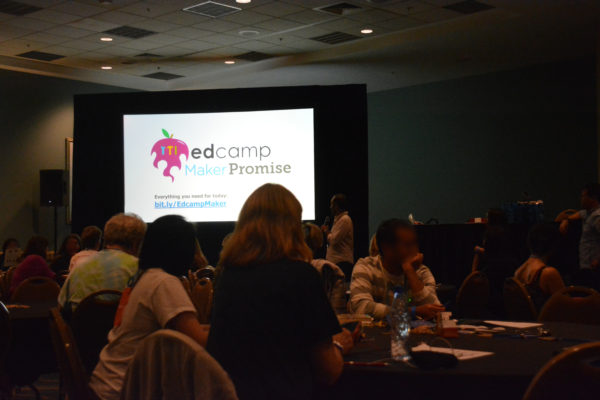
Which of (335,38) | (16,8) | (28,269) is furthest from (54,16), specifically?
(28,269)

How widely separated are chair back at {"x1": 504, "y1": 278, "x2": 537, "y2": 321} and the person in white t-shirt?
190 cm

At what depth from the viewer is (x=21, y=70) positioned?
10.8 meters

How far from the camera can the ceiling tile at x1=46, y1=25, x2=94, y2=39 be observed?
29.3 feet

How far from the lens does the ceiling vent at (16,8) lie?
791cm

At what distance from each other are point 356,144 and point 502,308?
5174 mm

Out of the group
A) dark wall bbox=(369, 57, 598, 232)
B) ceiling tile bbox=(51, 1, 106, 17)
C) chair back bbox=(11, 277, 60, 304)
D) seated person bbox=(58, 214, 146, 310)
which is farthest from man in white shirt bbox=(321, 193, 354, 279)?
seated person bbox=(58, 214, 146, 310)

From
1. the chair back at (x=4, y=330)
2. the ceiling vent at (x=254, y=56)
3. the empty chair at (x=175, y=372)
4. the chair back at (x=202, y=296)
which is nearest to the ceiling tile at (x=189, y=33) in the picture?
the ceiling vent at (x=254, y=56)

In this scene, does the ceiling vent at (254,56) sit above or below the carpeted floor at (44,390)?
above

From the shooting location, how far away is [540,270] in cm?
390

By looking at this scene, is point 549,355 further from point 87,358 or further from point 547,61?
point 547,61

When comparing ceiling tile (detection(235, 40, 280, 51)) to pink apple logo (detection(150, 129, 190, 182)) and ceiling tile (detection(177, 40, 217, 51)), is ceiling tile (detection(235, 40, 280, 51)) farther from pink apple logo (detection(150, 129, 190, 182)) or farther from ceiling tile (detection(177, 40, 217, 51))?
pink apple logo (detection(150, 129, 190, 182))

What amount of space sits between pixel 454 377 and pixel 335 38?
8.29 metres

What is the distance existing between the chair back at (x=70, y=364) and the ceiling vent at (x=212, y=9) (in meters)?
6.46

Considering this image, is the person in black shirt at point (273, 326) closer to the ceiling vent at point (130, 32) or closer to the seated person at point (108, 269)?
the seated person at point (108, 269)
